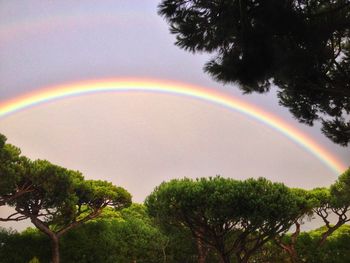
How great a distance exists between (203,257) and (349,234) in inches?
340

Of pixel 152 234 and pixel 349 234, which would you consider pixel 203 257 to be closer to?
pixel 152 234

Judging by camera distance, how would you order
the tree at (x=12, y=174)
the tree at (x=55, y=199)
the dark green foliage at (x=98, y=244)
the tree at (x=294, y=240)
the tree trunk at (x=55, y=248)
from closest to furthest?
the tree at (x=12, y=174) < the tree at (x=55, y=199) < the dark green foliage at (x=98, y=244) < the tree trunk at (x=55, y=248) < the tree at (x=294, y=240)

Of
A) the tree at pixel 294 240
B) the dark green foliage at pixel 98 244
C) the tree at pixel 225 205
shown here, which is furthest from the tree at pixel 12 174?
the tree at pixel 294 240

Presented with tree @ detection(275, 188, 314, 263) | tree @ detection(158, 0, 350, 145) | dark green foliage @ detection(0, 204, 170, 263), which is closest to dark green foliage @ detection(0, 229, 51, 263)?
dark green foliage @ detection(0, 204, 170, 263)

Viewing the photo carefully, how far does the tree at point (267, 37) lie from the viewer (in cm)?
653

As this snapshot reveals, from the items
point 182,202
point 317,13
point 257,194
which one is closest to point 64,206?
point 182,202

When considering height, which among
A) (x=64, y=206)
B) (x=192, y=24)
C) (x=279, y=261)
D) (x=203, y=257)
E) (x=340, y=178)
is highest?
(x=64, y=206)

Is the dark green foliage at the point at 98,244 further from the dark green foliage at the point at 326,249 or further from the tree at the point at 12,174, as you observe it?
the dark green foliage at the point at 326,249

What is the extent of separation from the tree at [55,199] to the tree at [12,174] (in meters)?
0.39

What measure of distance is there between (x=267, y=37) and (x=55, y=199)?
12.7 metres

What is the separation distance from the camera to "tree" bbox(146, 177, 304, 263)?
11953mm

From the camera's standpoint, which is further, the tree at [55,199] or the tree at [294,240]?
the tree at [294,240]

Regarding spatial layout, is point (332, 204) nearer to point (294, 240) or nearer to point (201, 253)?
point (294, 240)

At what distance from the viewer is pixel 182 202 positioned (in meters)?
12.1
